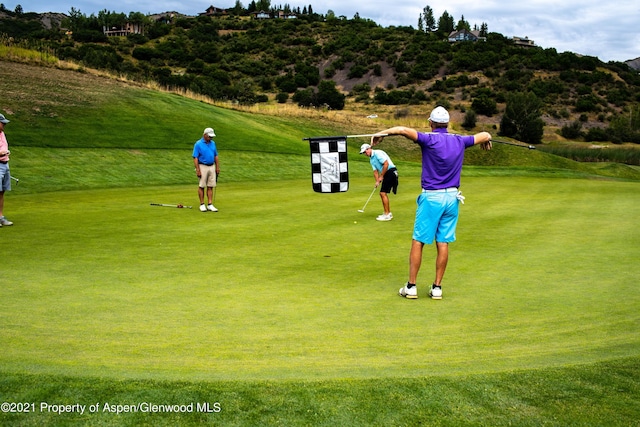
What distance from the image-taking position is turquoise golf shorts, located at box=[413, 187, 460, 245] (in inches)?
312

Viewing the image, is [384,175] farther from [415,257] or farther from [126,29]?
[126,29]

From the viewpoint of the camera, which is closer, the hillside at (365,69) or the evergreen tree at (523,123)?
the evergreen tree at (523,123)

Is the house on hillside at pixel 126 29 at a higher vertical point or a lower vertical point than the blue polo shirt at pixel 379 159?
higher

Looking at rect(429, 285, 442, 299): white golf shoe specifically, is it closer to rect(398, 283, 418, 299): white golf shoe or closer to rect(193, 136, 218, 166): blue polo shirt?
rect(398, 283, 418, 299): white golf shoe

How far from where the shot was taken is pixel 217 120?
37.8 m

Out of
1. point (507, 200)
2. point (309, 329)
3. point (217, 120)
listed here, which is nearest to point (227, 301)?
point (309, 329)

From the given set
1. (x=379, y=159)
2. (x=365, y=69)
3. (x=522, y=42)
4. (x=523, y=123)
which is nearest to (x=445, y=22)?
(x=522, y=42)

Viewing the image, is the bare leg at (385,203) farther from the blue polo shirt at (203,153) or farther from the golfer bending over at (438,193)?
the golfer bending over at (438,193)

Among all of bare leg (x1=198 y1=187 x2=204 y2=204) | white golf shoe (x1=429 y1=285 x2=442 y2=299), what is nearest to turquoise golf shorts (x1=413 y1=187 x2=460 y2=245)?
white golf shoe (x1=429 y1=285 x2=442 y2=299)

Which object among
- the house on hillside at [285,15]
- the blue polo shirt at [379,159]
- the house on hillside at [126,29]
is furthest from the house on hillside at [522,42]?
the blue polo shirt at [379,159]

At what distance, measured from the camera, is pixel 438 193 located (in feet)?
26.0

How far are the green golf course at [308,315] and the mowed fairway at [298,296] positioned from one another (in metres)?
0.04

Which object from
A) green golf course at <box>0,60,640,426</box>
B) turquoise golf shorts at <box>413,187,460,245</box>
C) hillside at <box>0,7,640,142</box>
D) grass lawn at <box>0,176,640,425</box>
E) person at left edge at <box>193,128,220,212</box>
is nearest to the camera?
green golf course at <box>0,60,640,426</box>

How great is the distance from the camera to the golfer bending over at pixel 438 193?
25.7 ft
